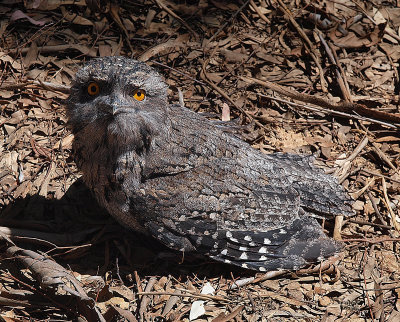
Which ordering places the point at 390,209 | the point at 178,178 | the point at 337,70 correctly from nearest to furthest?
the point at 178,178, the point at 390,209, the point at 337,70

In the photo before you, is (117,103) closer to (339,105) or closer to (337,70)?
(339,105)

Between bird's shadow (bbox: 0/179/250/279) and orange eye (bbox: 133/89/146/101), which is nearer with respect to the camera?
orange eye (bbox: 133/89/146/101)

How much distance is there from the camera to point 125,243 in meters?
4.59

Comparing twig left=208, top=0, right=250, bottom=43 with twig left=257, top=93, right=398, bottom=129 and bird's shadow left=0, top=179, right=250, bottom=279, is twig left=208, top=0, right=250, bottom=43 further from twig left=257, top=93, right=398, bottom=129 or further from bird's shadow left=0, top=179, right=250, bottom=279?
bird's shadow left=0, top=179, right=250, bottom=279

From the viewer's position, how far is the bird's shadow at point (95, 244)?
4.48 meters

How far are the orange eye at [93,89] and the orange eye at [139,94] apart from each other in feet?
0.81

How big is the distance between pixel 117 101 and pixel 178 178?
0.76 metres

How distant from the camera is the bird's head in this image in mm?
3744

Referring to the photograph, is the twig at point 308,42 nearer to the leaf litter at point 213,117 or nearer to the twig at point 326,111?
the leaf litter at point 213,117

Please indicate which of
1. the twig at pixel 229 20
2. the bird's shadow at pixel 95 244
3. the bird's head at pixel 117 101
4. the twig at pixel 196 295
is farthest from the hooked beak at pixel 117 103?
the twig at pixel 229 20

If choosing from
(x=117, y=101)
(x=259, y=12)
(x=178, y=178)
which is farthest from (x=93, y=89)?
(x=259, y=12)

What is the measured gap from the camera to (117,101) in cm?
371

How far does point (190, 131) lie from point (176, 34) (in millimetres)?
2117

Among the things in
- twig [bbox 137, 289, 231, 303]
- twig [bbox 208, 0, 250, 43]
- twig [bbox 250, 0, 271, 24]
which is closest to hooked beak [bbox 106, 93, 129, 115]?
twig [bbox 137, 289, 231, 303]
